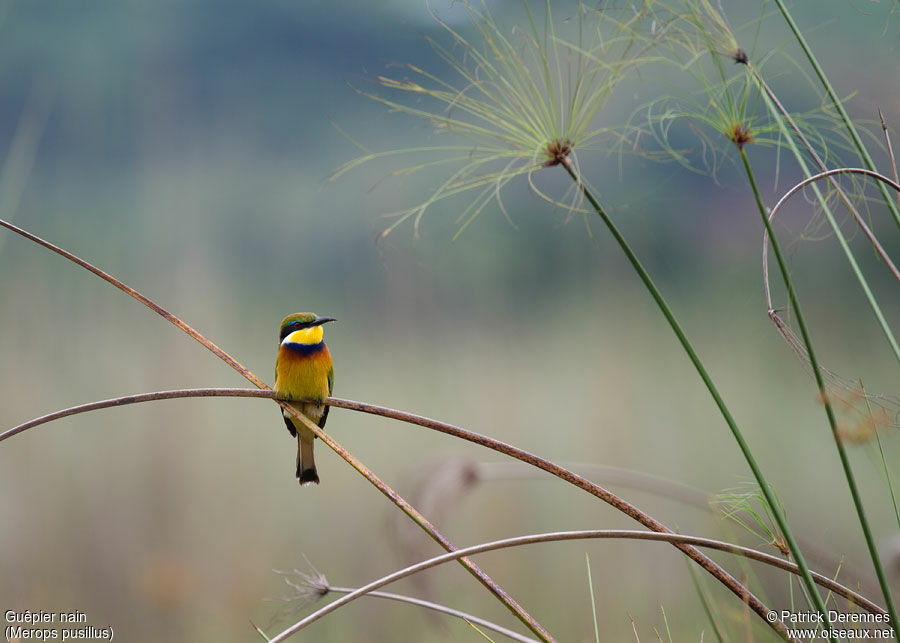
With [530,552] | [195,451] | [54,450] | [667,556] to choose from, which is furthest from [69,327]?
[667,556]

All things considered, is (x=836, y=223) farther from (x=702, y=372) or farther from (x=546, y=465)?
(x=546, y=465)

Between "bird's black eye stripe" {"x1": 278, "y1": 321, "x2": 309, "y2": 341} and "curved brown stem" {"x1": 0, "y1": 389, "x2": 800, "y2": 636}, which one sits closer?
"curved brown stem" {"x1": 0, "y1": 389, "x2": 800, "y2": 636}

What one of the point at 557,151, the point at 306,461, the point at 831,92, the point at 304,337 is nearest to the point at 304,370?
the point at 304,337

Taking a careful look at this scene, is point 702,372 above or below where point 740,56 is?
below

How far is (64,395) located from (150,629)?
2.47 ft

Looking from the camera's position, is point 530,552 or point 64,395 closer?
point 64,395

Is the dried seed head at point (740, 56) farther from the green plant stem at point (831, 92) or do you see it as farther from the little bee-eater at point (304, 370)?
the little bee-eater at point (304, 370)

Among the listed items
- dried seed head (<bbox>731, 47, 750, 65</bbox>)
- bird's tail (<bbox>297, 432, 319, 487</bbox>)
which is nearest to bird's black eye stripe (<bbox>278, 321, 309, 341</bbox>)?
bird's tail (<bbox>297, 432, 319, 487</bbox>)

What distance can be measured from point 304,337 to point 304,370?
55mm

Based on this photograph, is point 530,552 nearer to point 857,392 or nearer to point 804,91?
point 804,91

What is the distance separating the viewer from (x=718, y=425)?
276cm

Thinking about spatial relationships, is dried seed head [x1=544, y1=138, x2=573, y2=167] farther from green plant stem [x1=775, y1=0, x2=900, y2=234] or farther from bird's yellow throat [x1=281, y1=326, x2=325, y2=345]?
bird's yellow throat [x1=281, y1=326, x2=325, y2=345]

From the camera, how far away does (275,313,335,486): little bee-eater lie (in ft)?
3.88

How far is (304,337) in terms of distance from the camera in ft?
3.95
